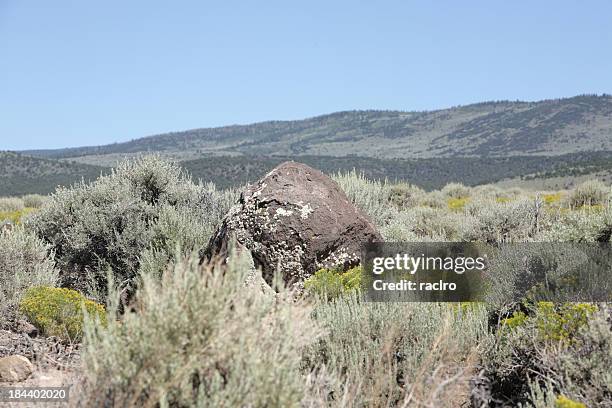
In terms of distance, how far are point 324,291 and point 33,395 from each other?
3.27 metres

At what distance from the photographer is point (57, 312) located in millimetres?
6242

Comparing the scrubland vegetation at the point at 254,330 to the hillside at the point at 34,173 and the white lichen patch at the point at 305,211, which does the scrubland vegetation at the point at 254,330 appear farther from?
the hillside at the point at 34,173

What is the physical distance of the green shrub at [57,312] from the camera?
20.0ft

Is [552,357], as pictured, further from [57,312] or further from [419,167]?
[419,167]

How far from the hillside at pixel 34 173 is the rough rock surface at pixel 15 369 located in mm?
60163

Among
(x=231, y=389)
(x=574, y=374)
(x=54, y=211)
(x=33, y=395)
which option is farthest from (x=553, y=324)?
(x=54, y=211)

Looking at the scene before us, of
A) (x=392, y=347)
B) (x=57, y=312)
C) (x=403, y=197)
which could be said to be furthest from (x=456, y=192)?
(x=392, y=347)

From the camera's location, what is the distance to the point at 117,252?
8.70 m

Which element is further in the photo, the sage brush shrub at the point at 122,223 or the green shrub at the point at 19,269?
the sage brush shrub at the point at 122,223

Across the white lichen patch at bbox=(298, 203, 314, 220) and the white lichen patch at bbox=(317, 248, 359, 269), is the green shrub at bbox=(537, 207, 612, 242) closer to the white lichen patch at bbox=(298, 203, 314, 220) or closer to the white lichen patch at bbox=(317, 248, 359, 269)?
the white lichen patch at bbox=(317, 248, 359, 269)

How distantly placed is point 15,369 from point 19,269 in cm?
320

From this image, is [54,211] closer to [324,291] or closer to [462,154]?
[324,291]

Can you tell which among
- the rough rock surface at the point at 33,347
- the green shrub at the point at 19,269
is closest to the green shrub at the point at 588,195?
the green shrub at the point at 19,269

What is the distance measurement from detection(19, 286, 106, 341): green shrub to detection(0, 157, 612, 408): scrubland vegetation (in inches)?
0.8
